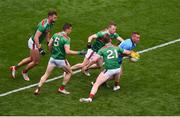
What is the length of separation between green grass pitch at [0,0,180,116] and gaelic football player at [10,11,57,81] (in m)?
0.41

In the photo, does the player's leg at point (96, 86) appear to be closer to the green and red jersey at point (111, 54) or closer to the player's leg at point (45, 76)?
the green and red jersey at point (111, 54)

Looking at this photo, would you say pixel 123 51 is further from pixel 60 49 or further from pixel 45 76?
pixel 45 76

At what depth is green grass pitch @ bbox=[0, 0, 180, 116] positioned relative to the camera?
14.4 meters

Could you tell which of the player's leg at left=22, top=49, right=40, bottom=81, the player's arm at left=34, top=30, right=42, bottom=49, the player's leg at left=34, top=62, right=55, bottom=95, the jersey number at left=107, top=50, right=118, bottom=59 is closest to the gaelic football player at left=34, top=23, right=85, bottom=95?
the player's leg at left=34, top=62, right=55, bottom=95

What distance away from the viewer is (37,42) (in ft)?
51.8

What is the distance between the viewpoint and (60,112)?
45.9ft

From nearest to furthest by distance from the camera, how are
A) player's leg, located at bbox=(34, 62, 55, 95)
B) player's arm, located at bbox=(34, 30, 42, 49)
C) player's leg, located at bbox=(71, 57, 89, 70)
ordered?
player's leg, located at bbox=(34, 62, 55, 95) → player's arm, located at bbox=(34, 30, 42, 49) → player's leg, located at bbox=(71, 57, 89, 70)

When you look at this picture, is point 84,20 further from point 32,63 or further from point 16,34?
point 32,63

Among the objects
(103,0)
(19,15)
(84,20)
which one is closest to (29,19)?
(19,15)

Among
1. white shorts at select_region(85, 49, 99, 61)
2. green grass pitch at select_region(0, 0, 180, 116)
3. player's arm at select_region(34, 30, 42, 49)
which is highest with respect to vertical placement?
player's arm at select_region(34, 30, 42, 49)

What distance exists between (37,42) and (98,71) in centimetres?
272

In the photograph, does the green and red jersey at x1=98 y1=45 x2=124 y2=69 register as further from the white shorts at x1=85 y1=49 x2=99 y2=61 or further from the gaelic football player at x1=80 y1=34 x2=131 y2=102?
the white shorts at x1=85 y1=49 x2=99 y2=61

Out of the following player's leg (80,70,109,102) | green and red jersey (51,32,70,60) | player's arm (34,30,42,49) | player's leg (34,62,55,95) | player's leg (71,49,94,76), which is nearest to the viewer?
player's leg (80,70,109,102)

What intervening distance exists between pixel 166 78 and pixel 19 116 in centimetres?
544
